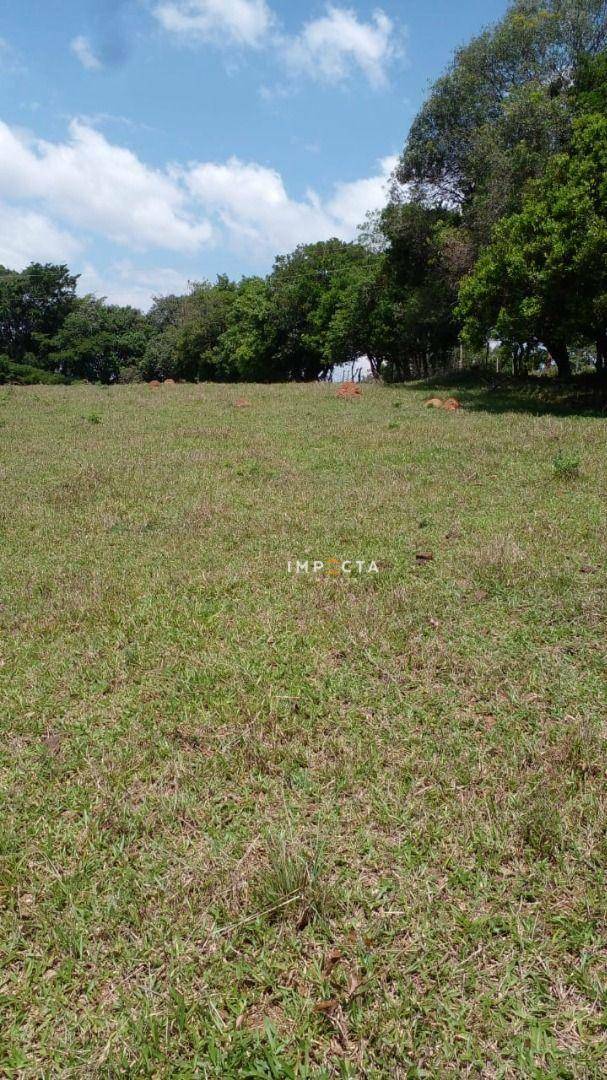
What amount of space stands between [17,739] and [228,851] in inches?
74.1

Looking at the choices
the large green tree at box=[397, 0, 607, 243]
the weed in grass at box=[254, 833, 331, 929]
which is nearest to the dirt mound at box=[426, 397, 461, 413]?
the large green tree at box=[397, 0, 607, 243]

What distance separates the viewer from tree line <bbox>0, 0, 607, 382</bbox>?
1581cm

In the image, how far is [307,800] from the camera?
3.44m

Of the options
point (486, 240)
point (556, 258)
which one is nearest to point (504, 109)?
point (486, 240)

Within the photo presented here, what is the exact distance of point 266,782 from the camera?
358cm

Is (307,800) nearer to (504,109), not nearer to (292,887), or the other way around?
(292,887)

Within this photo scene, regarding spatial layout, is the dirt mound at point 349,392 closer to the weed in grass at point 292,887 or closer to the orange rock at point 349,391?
the orange rock at point 349,391

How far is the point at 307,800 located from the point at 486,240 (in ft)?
76.9

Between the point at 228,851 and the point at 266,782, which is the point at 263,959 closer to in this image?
the point at 228,851

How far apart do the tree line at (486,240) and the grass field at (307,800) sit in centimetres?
1129

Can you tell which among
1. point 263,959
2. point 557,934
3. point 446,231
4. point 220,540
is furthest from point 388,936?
point 446,231

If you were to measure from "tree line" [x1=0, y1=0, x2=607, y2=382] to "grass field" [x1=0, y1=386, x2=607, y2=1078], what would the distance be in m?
11.3

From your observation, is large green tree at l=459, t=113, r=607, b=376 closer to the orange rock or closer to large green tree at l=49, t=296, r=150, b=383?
the orange rock

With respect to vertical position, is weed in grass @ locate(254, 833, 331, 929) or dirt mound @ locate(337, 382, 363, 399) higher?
dirt mound @ locate(337, 382, 363, 399)
